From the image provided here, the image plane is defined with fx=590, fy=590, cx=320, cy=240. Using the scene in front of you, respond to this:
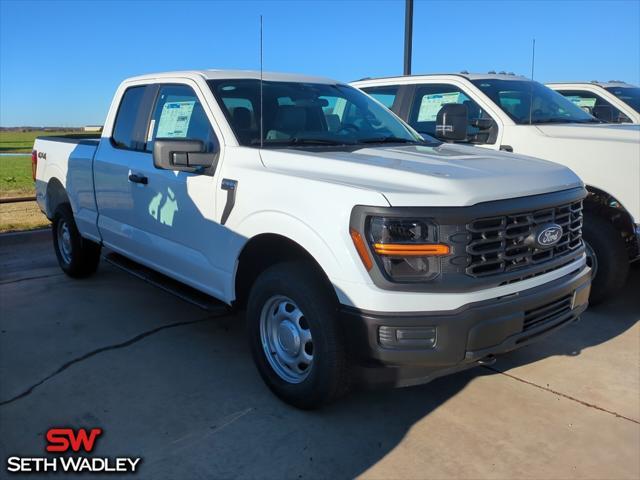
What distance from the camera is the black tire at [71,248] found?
19.8 feet

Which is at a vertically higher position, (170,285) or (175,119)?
(175,119)

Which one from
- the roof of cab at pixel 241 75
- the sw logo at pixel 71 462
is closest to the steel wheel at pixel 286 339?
the sw logo at pixel 71 462

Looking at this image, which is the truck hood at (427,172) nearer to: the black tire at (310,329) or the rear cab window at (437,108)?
the black tire at (310,329)

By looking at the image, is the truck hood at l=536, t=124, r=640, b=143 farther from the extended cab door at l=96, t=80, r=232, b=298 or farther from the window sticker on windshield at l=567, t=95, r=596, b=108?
the extended cab door at l=96, t=80, r=232, b=298

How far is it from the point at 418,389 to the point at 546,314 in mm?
992

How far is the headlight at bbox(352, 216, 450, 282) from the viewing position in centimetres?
279

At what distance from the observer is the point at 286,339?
3.42m

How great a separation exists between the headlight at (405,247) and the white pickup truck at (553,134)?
→ 7.95ft

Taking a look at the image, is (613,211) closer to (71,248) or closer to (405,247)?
(405,247)

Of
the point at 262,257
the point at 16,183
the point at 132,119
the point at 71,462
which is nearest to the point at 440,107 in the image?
the point at 132,119

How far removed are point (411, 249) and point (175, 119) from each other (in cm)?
249

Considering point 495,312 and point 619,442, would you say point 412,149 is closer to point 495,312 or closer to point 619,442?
point 495,312

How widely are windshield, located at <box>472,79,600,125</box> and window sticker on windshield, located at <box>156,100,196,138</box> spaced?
3.25 metres

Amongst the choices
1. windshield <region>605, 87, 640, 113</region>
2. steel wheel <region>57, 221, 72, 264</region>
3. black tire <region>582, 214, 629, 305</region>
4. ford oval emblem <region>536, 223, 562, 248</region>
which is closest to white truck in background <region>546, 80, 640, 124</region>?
A: windshield <region>605, 87, 640, 113</region>
